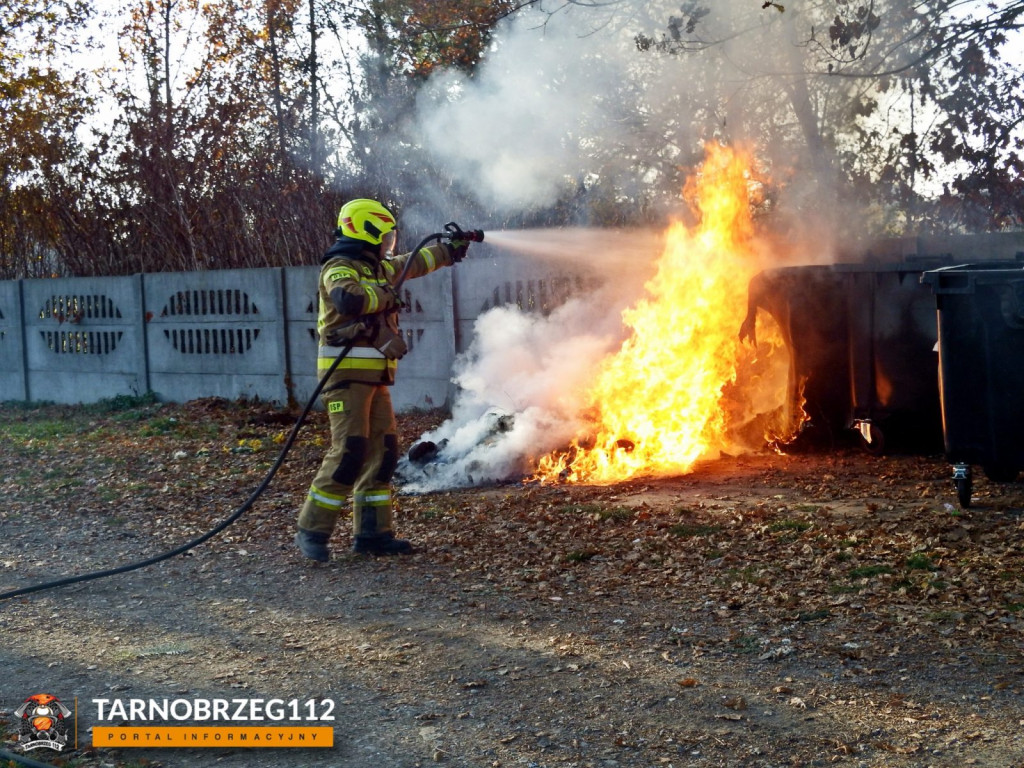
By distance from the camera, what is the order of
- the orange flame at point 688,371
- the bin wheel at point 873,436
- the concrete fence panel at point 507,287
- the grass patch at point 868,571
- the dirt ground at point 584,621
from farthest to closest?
the concrete fence panel at point 507,287, the orange flame at point 688,371, the bin wheel at point 873,436, the grass patch at point 868,571, the dirt ground at point 584,621

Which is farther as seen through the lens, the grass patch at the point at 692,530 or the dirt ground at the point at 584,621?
the grass patch at the point at 692,530

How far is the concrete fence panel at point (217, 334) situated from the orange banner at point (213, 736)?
916 centimetres

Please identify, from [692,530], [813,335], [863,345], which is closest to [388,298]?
[692,530]

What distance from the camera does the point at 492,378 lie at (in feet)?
32.2

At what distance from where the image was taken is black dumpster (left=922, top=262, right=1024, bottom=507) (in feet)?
19.9

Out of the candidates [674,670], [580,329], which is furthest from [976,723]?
[580,329]

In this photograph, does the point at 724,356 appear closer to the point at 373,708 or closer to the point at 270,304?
the point at 373,708

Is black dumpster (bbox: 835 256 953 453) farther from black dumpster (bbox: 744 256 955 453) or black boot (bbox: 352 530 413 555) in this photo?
black boot (bbox: 352 530 413 555)

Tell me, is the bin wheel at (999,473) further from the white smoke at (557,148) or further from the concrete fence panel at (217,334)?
the concrete fence panel at (217,334)

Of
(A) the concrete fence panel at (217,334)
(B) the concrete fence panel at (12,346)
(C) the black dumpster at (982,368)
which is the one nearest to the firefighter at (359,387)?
(C) the black dumpster at (982,368)

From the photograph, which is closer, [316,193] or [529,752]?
[529,752]

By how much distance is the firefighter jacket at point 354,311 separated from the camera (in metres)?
5.86

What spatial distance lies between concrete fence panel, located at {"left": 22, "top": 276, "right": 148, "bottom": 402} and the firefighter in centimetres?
925

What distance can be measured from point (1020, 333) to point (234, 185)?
1206 cm
